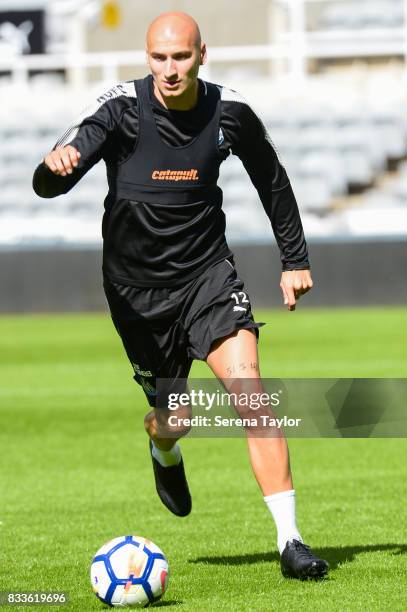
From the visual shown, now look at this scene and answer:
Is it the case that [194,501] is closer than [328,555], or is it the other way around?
[328,555]

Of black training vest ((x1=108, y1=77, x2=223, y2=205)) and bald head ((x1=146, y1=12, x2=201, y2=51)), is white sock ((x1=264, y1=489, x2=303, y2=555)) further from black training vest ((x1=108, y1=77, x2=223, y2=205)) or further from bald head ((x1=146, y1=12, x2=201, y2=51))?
bald head ((x1=146, y1=12, x2=201, y2=51))

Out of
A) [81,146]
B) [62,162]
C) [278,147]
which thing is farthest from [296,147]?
[62,162]

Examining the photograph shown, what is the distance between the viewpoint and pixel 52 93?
27.5 metres

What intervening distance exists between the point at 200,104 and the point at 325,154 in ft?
66.0

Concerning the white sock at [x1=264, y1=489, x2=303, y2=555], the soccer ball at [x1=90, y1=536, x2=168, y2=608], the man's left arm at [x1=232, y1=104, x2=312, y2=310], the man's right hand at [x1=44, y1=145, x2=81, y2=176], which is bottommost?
the white sock at [x1=264, y1=489, x2=303, y2=555]

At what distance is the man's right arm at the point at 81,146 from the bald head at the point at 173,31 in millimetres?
300

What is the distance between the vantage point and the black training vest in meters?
5.69

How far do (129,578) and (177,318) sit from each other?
136 cm

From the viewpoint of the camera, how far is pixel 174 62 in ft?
18.0

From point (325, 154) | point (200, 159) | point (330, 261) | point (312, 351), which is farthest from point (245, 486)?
point (325, 154)

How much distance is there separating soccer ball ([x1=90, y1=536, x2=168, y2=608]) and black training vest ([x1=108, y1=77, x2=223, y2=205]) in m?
1.59

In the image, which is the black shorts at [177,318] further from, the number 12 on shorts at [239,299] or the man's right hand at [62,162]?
the man's right hand at [62,162]

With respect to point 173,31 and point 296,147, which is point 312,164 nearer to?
point 296,147

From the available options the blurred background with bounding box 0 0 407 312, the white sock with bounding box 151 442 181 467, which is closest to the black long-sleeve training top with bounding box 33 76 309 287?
the white sock with bounding box 151 442 181 467
